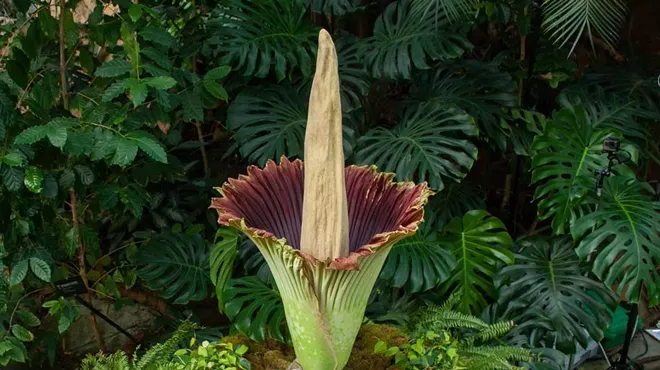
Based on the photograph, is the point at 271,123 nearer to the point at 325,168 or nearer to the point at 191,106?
the point at 191,106

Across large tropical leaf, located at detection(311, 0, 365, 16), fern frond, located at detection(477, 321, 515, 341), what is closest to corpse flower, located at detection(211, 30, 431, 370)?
fern frond, located at detection(477, 321, 515, 341)

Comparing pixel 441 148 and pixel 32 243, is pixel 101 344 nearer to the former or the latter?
pixel 32 243

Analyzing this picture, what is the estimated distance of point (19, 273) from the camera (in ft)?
6.13

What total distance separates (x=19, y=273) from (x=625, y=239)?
1.74 meters

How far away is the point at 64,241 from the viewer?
2184 millimetres

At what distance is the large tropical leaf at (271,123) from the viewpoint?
219cm

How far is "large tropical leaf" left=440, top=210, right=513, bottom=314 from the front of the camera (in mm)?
2094

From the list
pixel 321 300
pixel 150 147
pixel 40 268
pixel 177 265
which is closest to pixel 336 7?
pixel 150 147

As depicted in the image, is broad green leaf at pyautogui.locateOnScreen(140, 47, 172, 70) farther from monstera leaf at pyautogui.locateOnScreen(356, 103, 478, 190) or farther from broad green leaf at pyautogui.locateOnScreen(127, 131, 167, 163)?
monstera leaf at pyautogui.locateOnScreen(356, 103, 478, 190)

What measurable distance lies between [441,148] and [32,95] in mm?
1266

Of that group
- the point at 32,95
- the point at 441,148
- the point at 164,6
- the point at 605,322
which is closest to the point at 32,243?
the point at 32,95

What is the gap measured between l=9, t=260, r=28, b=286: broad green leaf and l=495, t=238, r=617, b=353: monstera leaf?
4.66 feet

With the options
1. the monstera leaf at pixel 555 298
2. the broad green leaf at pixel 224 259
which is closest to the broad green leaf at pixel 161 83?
the broad green leaf at pixel 224 259

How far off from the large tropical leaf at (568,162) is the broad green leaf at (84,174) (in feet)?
4.57
